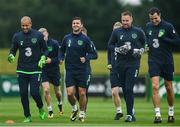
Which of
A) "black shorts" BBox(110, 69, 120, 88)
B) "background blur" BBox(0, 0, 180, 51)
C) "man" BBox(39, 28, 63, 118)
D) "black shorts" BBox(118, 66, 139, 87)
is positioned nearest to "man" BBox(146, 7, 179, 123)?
"black shorts" BBox(118, 66, 139, 87)

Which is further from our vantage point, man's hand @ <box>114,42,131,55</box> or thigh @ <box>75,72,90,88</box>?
thigh @ <box>75,72,90,88</box>

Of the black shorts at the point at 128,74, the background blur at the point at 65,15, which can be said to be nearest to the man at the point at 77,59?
the black shorts at the point at 128,74

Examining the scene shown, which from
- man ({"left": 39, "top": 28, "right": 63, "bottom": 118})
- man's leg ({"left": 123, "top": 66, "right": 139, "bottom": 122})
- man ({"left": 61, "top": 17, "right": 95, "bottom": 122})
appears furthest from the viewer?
man ({"left": 39, "top": 28, "right": 63, "bottom": 118})

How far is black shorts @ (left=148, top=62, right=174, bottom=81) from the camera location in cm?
2059

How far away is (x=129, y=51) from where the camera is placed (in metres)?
20.9

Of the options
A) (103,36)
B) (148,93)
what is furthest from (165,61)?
(103,36)

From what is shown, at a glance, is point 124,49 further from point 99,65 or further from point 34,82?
point 99,65

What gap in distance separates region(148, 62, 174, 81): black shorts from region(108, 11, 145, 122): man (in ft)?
1.54

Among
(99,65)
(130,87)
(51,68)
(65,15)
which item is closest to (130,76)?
(130,87)

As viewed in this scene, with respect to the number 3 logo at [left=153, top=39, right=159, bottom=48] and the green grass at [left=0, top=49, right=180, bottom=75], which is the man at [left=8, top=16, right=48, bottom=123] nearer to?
the number 3 logo at [left=153, top=39, right=159, bottom=48]

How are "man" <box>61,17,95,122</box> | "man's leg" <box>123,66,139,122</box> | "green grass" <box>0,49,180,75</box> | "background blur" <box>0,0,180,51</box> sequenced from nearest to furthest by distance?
"man's leg" <box>123,66,139,122</box> < "man" <box>61,17,95,122</box> < "green grass" <box>0,49,180,75</box> < "background blur" <box>0,0,180,51</box>

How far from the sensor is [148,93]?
40031 millimetres

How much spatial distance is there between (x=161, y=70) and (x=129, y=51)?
899mm

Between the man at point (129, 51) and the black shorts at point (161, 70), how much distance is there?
0.47 metres
